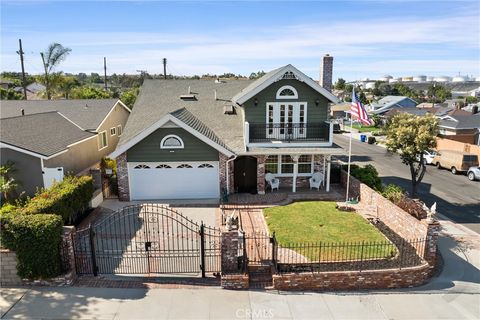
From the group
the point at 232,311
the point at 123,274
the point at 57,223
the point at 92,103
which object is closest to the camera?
the point at 232,311

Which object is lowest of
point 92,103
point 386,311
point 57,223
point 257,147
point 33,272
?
point 386,311

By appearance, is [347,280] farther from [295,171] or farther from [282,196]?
[295,171]

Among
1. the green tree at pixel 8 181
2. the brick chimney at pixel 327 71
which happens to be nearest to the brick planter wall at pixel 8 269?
the green tree at pixel 8 181

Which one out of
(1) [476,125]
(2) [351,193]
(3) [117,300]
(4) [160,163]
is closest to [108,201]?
(4) [160,163]

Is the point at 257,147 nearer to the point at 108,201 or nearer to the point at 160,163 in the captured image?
the point at 160,163

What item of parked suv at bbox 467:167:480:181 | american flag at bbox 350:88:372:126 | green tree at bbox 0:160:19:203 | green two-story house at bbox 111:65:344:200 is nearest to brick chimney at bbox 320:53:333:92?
green two-story house at bbox 111:65:344:200

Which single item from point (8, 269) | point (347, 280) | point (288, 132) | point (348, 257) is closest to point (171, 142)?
point (288, 132)

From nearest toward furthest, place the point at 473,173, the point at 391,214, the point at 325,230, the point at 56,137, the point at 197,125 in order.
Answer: the point at 325,230 < the point at 391,214 < the point at 197,125 < the point at 56,137 < the point at 473,173
